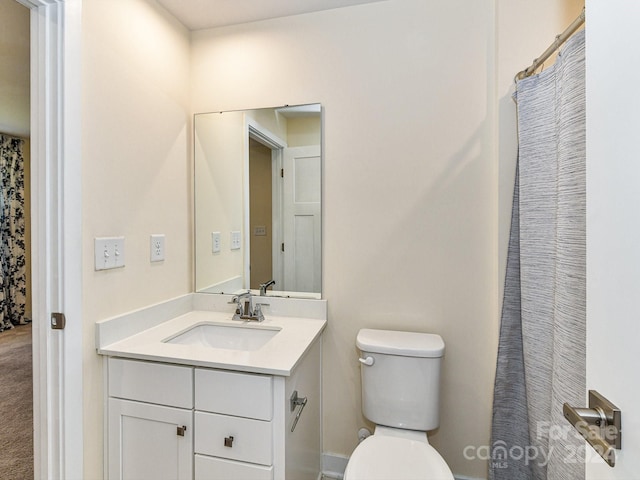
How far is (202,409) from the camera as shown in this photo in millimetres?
1175

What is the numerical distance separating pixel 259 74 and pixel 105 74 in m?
0.74

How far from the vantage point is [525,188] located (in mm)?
1264

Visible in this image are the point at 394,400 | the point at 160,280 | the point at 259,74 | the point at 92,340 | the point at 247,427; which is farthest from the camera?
the point at 259,74

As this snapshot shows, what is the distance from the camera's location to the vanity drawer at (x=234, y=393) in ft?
3.67

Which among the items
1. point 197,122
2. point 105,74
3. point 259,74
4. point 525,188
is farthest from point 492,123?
point 105,74

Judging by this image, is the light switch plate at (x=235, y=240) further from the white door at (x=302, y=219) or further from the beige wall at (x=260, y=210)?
the white door at (x=302, y=219)

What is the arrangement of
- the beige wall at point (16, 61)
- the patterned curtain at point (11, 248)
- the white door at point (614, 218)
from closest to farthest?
the white door at point (614, 218) → the beige wall at point (16, 61) → the patterned curtain at point (11, 248)

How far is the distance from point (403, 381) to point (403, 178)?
0.94 metres

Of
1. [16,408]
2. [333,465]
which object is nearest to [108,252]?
[333,465]

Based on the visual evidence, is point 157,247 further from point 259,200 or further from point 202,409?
point 202,409

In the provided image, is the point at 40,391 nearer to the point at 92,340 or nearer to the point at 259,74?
the point at 92,340

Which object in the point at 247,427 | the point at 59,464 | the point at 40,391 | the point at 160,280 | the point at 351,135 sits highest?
the point at 351,135

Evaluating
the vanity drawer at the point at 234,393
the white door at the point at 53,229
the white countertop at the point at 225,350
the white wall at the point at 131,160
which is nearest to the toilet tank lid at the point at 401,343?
the white countertop at the point at 225,350

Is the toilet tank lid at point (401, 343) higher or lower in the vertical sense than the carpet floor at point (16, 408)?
higher
